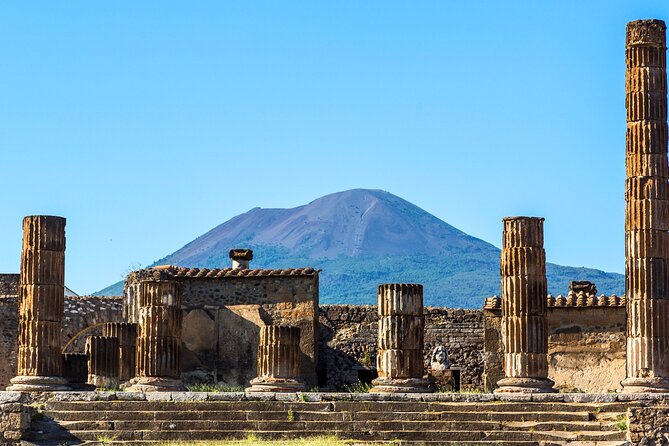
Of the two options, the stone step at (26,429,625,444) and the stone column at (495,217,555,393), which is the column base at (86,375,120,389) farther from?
the stone column at (495,217,555,393)

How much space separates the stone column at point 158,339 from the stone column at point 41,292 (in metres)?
1.54

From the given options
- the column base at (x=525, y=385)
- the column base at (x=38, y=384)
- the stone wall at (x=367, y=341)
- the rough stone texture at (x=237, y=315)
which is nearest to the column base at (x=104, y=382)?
the column base at (x=38, y=384)

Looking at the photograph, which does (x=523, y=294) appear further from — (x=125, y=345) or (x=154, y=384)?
(x=125, y=345)

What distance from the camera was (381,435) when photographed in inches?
1201

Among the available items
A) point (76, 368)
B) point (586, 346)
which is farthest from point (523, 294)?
point (76, 368)

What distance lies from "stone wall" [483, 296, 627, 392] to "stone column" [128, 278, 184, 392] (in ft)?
30.0

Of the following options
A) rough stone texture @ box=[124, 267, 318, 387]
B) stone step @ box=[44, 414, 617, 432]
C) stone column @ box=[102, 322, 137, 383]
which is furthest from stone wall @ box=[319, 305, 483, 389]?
stone step @ box=[44, 414, 617, 432]

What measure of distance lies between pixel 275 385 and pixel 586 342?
869 cm

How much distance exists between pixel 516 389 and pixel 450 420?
8.39ft

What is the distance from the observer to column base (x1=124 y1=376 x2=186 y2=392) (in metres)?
34.0

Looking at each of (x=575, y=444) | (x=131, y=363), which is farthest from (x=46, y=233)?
(x=575, y=444)

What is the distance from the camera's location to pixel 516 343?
3378 cm

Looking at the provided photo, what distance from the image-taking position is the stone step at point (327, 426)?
30578 mm

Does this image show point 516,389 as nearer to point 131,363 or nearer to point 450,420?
point 450,420
